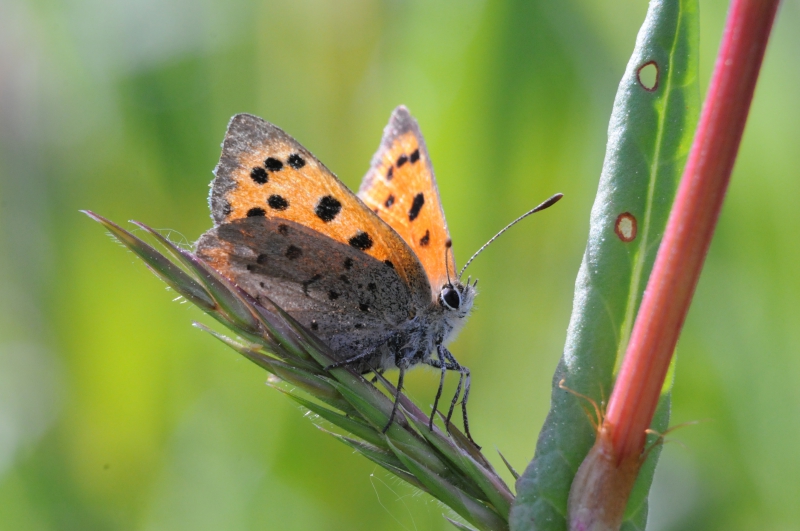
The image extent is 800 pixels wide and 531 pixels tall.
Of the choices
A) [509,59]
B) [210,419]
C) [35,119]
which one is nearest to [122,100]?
[35,119]

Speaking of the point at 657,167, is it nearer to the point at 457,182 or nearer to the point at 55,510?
the point at 457,182

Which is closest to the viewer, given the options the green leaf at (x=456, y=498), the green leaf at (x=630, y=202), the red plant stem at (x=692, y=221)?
the red plant stem at (x=692, y=221)

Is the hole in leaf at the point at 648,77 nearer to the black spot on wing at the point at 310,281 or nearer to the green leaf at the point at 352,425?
the green leaf at the point at 352,425

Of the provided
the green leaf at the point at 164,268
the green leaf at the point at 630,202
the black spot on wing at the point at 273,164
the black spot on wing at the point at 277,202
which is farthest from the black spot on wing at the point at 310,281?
the green leaf at the point at 630,202

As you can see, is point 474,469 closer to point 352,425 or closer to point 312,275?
point 352,425

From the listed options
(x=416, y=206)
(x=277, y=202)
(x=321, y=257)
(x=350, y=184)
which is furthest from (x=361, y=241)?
(x=350, y=184)

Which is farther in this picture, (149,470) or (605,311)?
(149,470)
